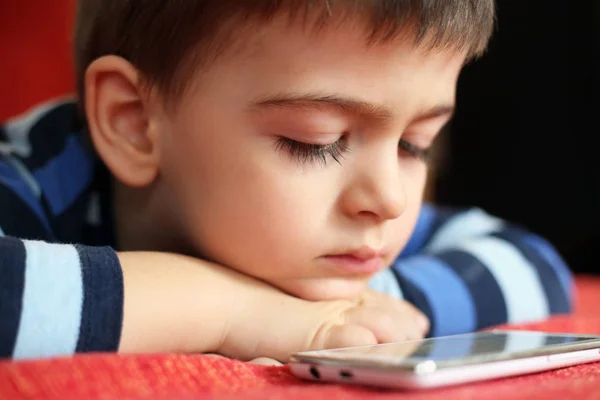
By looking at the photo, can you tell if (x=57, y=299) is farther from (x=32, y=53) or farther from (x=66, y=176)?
(x=32, y=53)

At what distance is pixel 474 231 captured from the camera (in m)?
1.01

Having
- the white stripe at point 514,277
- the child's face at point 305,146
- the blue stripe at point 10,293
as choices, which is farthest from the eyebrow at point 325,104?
the white stripe at point 514,277

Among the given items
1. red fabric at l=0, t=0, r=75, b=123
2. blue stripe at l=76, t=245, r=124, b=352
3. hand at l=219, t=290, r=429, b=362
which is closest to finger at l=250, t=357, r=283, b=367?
hand at l=219, t=290, r=429, b=362

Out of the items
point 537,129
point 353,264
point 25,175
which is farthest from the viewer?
point 537,129

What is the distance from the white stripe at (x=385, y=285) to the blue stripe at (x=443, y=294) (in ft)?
0.07

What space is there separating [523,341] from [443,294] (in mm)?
258

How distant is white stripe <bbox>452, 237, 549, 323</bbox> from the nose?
30 cm

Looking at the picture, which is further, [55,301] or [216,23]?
[216,23]

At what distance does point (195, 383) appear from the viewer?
1.46ft

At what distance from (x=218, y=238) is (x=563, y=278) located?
469mm

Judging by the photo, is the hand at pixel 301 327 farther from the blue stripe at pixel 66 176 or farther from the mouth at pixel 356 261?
the blue stripe at pixel 66 176

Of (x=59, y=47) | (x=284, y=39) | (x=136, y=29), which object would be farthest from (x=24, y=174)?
(x=59, y=47)

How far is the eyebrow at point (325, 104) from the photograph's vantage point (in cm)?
59

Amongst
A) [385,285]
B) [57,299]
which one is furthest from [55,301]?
[385,285]
